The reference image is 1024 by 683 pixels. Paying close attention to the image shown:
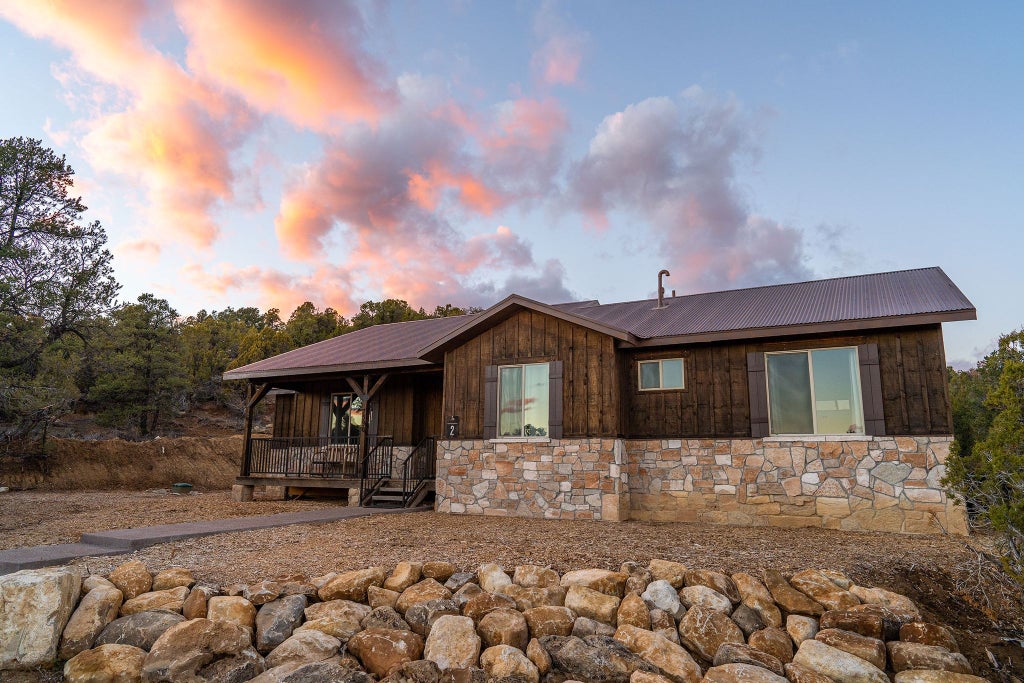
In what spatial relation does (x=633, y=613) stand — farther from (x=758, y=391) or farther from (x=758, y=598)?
(x=758, y=391)

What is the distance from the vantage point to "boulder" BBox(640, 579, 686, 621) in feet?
16.1

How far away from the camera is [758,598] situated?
4.97m

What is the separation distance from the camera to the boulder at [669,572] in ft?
17.2

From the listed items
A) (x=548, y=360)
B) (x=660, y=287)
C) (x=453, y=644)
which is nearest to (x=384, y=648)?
(x=453, y=644)

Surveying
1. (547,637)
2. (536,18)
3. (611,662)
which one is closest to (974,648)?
(611,662)

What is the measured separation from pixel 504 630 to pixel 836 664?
241 centimetres

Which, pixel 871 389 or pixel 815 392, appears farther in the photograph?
pixel 815 392

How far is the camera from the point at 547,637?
4652 mm

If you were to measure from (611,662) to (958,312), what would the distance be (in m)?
6.82

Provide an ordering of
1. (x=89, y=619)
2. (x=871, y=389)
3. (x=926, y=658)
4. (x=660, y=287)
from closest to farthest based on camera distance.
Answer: (x=926, y=658)
(x=89, y=619)
(x=871, y=389)
(x=660, y=287)

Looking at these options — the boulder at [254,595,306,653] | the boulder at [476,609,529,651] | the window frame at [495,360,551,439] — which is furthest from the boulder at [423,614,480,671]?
the window frame at [495,360,551,439]

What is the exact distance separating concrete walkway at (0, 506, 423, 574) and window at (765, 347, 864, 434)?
6858 mm

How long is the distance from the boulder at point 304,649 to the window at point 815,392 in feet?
22.9

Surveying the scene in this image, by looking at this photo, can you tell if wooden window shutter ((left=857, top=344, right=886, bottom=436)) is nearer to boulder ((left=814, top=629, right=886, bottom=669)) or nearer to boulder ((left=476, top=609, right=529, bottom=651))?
boulder ((left=814, top=629, right=886, bottom=669))
